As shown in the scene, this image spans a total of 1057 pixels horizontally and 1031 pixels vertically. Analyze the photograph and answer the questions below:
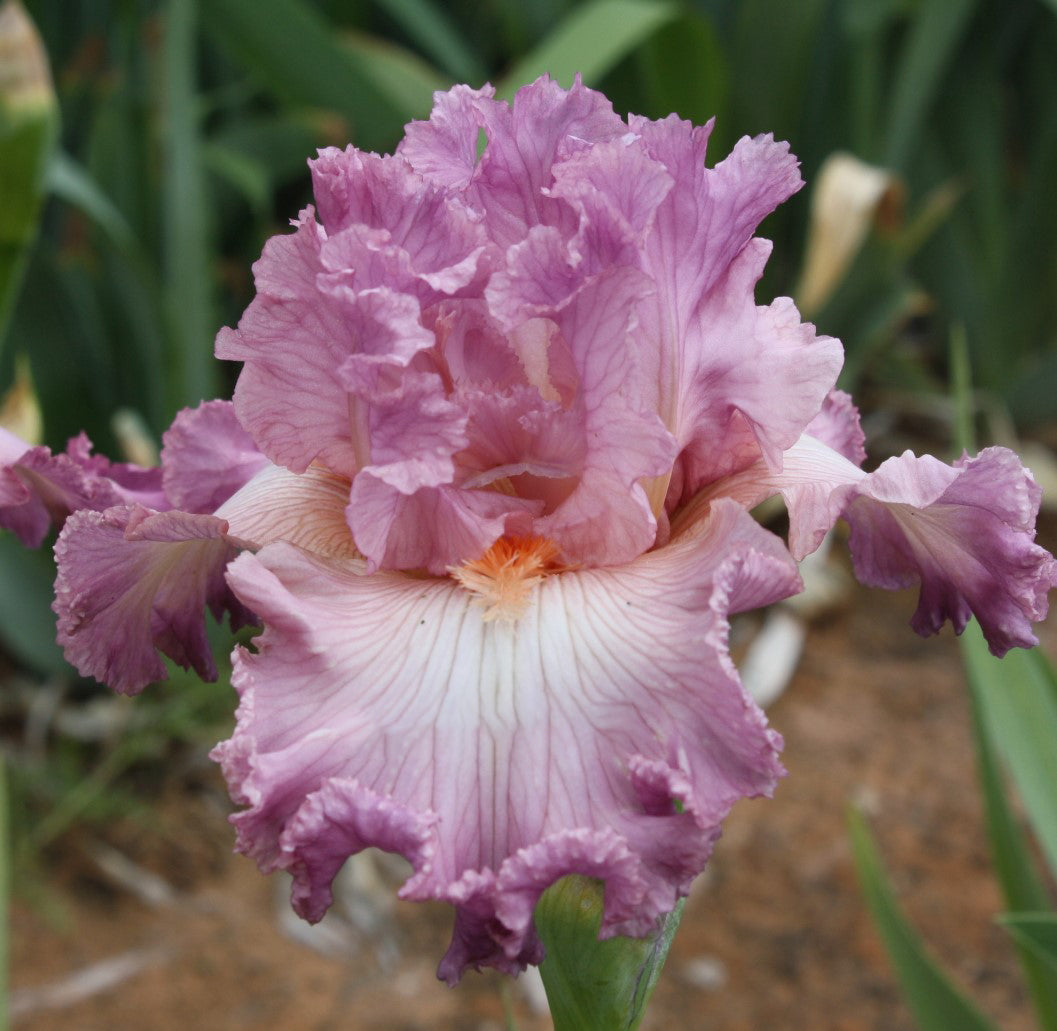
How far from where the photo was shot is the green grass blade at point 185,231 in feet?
6.40

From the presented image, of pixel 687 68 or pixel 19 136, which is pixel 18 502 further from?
pixel 687 68

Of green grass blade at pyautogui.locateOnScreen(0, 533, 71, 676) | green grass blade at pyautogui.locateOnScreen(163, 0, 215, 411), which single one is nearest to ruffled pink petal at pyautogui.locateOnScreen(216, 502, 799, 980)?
green grass blade at pyautogui.locateOnScreen(163, 0, 215, 411)

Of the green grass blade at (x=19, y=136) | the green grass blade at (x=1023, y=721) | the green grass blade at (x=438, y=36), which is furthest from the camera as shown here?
the green grass blade at (x=438, y=36)

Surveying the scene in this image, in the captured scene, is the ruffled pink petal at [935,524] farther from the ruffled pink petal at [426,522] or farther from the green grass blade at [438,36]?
the green grass blade at [438,36]

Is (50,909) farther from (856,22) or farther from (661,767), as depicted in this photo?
(856,22)

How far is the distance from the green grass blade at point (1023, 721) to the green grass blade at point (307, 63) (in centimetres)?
160

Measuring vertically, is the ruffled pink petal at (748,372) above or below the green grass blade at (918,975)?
above

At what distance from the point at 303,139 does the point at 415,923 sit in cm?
145

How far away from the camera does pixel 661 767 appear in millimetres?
568

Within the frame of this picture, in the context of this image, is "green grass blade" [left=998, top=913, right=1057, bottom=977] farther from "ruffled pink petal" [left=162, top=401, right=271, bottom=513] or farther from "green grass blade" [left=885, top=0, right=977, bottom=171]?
"green grass blade" [left=885, top=0, right=977, bottom=171]

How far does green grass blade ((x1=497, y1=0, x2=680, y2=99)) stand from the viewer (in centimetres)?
204

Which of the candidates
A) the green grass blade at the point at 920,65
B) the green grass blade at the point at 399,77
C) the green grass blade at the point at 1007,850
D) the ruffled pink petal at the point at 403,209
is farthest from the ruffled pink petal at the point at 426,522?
the green grass blade at the point at 920,65

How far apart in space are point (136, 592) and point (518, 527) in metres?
0.23

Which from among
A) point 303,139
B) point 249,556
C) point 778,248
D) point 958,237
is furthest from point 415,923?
point 958,237
